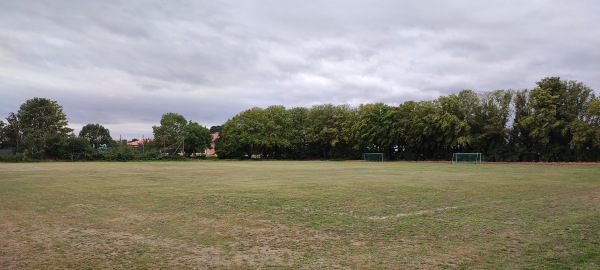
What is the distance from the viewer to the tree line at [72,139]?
2184 inches

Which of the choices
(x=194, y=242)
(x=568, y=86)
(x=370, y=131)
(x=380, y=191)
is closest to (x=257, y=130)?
(x=370, y=131)

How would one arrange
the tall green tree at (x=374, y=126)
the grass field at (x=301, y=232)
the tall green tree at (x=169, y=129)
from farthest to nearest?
the tall green tree at (x=169, y=129) < the tall green tree at (x=374, y=126) < the grass field at (x=301, y=232)

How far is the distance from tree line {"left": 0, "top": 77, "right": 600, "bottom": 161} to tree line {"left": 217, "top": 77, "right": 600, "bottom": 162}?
5.2 inches

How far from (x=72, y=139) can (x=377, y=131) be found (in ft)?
151

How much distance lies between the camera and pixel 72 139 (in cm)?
5666

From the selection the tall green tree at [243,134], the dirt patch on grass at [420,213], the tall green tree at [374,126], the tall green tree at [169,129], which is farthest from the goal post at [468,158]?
the tall green tree at [169,129]

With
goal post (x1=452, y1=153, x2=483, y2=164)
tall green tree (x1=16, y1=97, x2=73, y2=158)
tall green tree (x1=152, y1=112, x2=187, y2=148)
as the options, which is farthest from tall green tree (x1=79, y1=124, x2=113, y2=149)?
goal post (x1=452, y1=153, x2=483, y2=164)

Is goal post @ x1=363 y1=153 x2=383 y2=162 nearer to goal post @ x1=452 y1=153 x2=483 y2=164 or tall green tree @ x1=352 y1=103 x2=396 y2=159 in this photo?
tall green tree @ x1=352 y1=103 x2=396 y2=159

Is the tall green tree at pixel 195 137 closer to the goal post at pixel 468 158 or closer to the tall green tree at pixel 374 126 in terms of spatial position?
the tall green tree at pixel 374 126

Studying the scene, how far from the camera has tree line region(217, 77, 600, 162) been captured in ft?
157

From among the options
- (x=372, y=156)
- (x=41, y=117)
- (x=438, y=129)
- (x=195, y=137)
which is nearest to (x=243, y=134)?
(x=195, y=137)

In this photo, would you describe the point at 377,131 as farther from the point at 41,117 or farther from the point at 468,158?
the point at 41,117

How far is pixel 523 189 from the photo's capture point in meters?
16.6

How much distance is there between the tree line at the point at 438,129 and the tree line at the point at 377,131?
0.13 m
